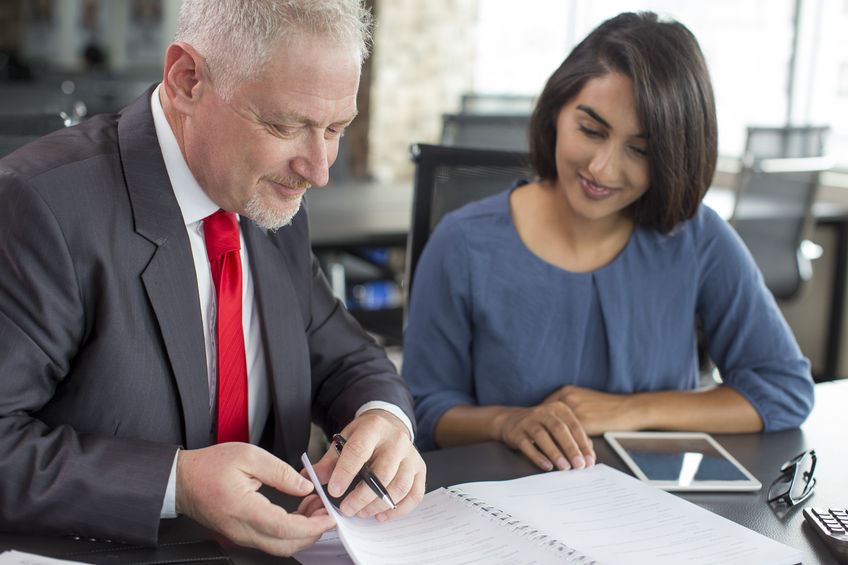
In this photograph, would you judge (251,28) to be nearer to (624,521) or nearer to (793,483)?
(624,521)

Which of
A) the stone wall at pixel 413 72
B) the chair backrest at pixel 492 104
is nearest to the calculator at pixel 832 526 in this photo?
the chair backrest at pixel 492 104

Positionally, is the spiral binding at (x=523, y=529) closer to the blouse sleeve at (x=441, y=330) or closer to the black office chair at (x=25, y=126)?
the blouse sleeve at (x=441, y=330)

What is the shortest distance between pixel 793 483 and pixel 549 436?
315 millimetres

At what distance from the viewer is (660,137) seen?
137 cm

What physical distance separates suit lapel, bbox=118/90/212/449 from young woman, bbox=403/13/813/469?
47 centimetres

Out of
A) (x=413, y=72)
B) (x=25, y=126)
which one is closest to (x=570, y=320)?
(x=25, y=126)

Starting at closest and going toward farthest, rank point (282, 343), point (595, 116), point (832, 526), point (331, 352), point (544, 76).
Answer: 1. point (832, 526)
2. point (282, 343)
3. point (331, 352)
4. point (595, 116)
5. point (544, 76)

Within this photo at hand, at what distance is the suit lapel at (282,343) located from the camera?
46.5 inches

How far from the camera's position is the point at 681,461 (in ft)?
3.87

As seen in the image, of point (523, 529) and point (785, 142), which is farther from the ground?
point (785, 142)

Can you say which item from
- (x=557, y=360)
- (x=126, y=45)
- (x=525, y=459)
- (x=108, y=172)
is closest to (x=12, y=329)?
(x=108, y=172)

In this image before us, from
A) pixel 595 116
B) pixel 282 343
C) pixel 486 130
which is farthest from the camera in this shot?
pixel 486 130

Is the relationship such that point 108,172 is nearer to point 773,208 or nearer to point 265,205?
point 265,205

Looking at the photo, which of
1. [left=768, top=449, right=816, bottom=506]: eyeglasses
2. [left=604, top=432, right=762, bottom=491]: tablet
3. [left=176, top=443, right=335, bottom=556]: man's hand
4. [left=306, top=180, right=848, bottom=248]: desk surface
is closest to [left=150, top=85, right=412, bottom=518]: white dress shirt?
[left=176, top=443, right=335, bottom=556]: man's hand
